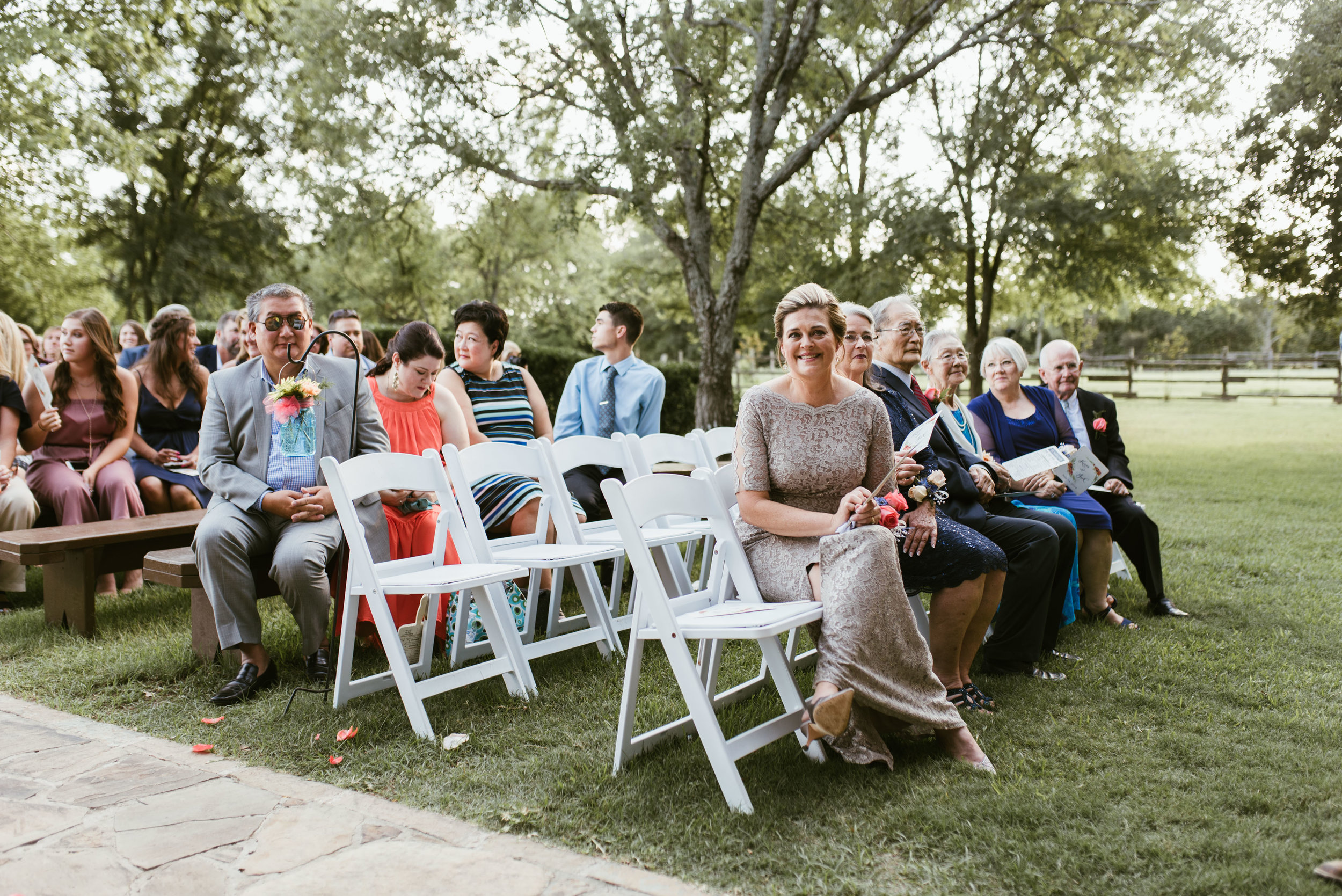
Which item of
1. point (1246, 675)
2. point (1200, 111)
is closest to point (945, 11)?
point (1200, 111)

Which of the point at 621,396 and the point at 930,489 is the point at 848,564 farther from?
the point at 621,396

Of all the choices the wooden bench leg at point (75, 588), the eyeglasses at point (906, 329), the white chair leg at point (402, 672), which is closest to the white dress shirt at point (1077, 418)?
the eyeglasses at point (906, 329)

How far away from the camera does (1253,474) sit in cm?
1202

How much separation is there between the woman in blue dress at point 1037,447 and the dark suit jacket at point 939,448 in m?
0.90

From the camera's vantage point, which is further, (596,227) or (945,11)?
(596,227)

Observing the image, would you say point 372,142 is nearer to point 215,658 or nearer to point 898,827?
point 215,658

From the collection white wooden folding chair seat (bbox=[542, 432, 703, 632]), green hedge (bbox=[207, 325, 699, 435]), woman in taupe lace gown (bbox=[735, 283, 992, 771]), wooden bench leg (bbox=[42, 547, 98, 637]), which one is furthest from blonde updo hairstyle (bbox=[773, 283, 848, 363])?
green hedge (bbox=[207, 325, 699, 435])

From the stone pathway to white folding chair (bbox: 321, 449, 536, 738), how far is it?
0.58 meters

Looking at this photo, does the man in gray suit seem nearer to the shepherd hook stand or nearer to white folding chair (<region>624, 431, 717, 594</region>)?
the shepherd hook stand

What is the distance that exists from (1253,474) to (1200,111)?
578 cm

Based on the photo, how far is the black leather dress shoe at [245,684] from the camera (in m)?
4.05

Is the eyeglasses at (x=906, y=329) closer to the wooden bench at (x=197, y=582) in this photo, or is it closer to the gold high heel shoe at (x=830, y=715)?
the gold high heel shoe at (x=830, y=715)

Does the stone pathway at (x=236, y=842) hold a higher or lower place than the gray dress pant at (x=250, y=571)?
lower

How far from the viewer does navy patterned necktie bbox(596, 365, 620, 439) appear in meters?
6.52
